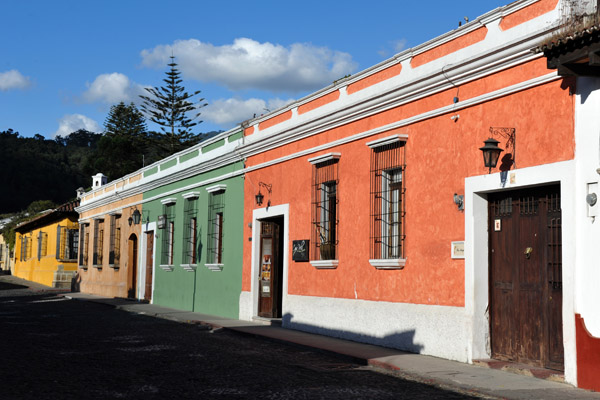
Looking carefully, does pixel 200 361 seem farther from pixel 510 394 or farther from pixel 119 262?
pixel 119 262

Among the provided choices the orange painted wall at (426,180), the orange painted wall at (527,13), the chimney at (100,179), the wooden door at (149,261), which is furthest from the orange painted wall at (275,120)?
the chimney at (100,179)

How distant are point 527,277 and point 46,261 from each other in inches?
1367

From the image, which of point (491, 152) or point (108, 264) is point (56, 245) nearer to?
point (108, 264)

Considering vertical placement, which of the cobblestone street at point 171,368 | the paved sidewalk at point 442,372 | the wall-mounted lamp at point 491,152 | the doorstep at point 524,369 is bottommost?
the cobblestone street at point 171,368

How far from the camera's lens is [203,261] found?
21047 mm

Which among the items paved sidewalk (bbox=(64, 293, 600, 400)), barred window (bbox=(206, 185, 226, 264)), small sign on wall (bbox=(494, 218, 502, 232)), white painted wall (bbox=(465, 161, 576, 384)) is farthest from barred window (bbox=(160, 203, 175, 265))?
small sign on wall (bbox=(494, 218, 502, 232))

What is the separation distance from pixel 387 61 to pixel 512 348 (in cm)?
575

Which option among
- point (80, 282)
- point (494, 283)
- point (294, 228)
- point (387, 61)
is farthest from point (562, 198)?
point (80, 282)

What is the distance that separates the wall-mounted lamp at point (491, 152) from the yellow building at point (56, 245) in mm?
31072

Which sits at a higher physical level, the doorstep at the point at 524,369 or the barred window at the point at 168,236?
the barred window at the point at 168,236

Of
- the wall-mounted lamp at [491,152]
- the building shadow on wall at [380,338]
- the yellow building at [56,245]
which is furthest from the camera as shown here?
the yellow building at [56,245]

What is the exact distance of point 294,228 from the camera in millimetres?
16094

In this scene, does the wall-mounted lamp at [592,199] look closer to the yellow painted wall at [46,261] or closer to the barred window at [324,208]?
the barred window at [324,208]

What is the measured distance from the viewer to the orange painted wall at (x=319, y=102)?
14.9 meters
